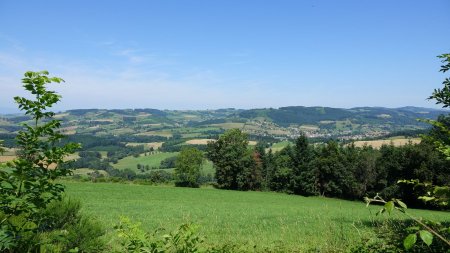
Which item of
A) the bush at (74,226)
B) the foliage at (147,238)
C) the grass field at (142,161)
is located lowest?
the grass field at (142,161)

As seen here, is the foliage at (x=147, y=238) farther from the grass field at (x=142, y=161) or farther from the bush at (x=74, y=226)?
the grass field at (x=142, y=161)

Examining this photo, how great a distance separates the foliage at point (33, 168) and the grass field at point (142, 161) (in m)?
120

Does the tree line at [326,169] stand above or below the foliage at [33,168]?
below

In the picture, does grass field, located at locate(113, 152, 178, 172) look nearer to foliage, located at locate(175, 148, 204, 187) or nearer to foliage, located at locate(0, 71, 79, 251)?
foliage, located at locate(175, 148, 204, 187)

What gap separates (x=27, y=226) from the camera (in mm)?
4453

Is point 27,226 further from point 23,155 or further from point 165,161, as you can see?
point 165,161

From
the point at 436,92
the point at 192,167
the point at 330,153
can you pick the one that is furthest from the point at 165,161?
the point at 436,92

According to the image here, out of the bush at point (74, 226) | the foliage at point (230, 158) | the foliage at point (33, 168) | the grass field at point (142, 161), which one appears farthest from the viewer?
the grass field at point (142, 161)

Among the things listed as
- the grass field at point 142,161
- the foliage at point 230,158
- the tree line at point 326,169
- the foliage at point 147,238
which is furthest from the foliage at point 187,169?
the grass field at point 142,161

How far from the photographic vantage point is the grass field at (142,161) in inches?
4986

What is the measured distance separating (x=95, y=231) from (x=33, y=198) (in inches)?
93.1

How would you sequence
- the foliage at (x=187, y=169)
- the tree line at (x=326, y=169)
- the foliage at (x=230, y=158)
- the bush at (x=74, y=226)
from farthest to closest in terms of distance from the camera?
the foliage at (x=187, y=169) → the foliage at (x=230, y=158) → the tree line at (x=326, y=169) → the bush at (x=74, y=226)

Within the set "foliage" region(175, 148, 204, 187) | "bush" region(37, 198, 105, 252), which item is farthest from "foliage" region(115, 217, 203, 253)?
"foliage" region(175, 148, 204, 187)

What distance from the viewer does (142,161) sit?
441 ft
